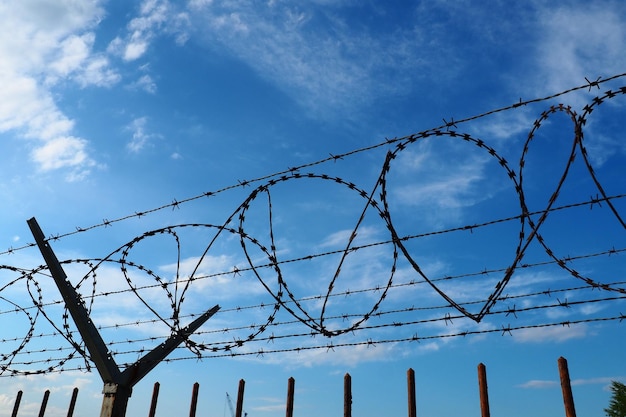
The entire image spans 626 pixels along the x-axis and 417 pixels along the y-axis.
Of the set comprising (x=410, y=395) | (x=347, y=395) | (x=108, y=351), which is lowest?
(x=410, y=395)

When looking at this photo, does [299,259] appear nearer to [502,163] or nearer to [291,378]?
[502,163]

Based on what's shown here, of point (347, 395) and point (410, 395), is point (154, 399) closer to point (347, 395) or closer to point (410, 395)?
point (347, 395)

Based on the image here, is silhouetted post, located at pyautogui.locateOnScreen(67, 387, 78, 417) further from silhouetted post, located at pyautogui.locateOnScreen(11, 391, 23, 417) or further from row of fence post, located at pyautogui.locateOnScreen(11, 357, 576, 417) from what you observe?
silhouetted post, located at pyautogui.locateOnScreen(11, 391, 23, 417)

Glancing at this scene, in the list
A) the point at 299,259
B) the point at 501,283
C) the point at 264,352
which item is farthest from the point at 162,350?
the point at 501,283

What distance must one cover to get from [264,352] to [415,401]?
2451 millimetres

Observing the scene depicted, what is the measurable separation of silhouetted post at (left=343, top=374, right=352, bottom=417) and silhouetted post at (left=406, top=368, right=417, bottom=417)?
1554 mm

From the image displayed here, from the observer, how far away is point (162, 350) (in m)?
8.54

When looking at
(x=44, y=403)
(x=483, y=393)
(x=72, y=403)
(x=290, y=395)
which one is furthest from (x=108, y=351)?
(x=44, y=403)

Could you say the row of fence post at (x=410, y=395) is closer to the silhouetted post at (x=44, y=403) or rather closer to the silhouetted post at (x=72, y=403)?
the silhouetted post at (x=72, y=403)

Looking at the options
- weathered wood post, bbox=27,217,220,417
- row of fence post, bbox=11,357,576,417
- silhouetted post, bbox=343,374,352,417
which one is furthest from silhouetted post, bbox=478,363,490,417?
weathered wood post, bbox=27,217,220,417

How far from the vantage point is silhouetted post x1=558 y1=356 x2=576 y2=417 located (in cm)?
625

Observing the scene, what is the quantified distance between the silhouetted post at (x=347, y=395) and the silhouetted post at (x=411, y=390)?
1554mm

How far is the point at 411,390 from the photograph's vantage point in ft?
27.2

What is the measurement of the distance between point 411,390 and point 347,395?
5.33ft
